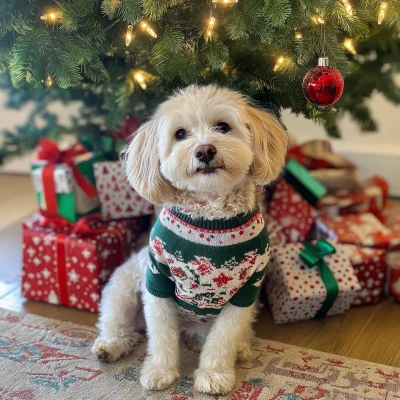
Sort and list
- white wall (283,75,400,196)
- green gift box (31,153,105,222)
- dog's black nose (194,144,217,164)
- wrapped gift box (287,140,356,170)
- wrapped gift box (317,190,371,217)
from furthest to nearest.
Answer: white wall (283,75,400,196) → wrapped gift box (287,140,356,170) → wrapped gift box (317,190,371,217) → green gift box (31,153,105,222) → dog's black nose (194,144,217,164)

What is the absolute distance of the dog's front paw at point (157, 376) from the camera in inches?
52.1

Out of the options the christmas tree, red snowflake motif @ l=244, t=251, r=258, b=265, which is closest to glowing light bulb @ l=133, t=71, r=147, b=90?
the christmas tree

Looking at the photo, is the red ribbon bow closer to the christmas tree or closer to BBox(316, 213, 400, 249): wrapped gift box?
the christmas tree

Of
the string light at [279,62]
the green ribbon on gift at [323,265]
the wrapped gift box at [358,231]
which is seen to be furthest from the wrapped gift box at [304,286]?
the string light at [279,62]

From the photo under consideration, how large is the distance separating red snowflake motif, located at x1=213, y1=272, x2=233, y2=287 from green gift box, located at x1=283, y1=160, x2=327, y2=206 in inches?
→ 32.4

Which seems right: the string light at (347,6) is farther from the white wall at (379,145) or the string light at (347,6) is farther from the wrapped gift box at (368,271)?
the white wall at (379,145)

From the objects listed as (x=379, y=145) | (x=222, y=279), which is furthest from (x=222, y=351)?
(x=379, y=145)

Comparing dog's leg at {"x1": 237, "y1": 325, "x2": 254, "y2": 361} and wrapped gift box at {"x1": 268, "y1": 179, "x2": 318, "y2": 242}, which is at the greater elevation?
wrapped gift box at {"x1": 268, "y1": 179, "x2": 318, "y2": 242}

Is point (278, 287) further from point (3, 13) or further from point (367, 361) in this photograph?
point (3, 13)

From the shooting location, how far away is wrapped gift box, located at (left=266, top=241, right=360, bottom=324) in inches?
62.7

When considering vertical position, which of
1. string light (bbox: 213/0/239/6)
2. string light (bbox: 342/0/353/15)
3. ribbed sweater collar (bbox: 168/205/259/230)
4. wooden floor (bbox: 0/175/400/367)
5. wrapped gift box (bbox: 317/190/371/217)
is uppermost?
string light (bbox: 213/0/239/6)

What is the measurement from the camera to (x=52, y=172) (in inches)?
70.9

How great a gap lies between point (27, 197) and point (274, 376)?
174 centimetres

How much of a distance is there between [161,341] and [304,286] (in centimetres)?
47
